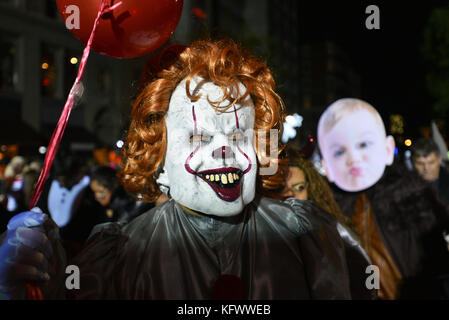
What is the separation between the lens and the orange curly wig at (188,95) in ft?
5.99

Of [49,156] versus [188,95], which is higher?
[188,95]

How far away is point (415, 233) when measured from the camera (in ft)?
10.7

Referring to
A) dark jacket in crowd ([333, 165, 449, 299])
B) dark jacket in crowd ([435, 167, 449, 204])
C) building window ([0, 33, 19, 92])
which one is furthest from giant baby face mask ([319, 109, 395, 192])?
building window ([0, 33, 19, 92])

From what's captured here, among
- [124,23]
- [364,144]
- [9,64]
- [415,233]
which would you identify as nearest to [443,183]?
[415,233]

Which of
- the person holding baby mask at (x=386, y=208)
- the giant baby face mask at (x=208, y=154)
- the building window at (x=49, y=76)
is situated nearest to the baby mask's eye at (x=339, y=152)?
the person holding baby mask at (x=386, y=208)

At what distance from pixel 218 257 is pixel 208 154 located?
1.47 feet

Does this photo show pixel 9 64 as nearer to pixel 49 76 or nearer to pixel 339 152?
pixel 49 76

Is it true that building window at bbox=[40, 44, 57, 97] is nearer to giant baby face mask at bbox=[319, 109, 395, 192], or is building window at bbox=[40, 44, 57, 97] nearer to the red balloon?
giant baby face mask at bbox=[319, 109, 395, 192]

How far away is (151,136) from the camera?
1828 mm

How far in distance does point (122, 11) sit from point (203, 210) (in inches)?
34.0
